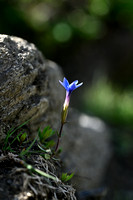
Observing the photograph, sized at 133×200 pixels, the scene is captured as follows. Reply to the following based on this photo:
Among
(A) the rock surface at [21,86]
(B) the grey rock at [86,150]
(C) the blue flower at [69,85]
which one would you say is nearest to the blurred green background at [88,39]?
(B) the grey rock at [86,150]

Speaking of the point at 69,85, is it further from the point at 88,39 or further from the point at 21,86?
the point at 88,39

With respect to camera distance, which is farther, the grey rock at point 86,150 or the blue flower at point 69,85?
the grey rock at point 86,150

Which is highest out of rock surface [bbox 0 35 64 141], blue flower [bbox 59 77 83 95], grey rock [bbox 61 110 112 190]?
blue flower [bbox 59 77 83 95]

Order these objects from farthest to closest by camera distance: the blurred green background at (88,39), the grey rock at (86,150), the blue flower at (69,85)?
the blurred green background at (88,39)
the grey rock at (86,150)
the blue flower at (69,85)

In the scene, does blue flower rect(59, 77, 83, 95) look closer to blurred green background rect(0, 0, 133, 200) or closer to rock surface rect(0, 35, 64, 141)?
rock surface rect(0, 35, 64, 141)

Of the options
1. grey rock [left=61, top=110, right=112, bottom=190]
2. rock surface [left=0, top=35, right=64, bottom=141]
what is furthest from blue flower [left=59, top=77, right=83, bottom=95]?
grey rock [left=61, top=110, right=112, bottom=190]

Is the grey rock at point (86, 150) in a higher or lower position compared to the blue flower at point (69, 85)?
lower

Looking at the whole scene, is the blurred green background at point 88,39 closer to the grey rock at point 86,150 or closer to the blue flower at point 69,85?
the grey rock at point 86,150
